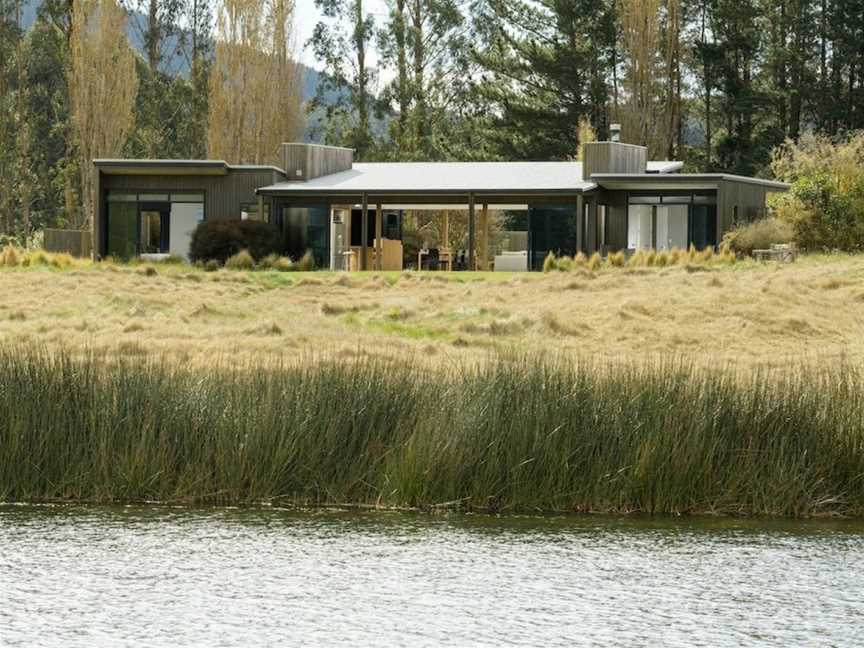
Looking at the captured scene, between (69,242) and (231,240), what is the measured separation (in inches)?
204

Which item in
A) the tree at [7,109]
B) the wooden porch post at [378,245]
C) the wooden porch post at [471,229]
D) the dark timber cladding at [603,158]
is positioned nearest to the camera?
the wooden porch post at [471,229]

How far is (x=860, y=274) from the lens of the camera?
20719 millimetres

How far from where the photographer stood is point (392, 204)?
2958 cm

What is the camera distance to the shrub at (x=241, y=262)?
25.9m

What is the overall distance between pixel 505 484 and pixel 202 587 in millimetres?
2252

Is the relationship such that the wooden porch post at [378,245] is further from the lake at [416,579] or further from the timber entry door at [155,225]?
the lake at [416,579]

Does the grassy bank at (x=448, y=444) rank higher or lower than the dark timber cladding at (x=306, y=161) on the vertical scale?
lower

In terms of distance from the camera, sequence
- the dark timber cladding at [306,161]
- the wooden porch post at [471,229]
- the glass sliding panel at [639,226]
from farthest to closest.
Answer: the dark timber cladding at [306,161], the glass sliding panel at [639,226], the wooden porch post at [471,229]

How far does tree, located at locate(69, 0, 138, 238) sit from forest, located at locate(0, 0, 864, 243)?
1.5 inches

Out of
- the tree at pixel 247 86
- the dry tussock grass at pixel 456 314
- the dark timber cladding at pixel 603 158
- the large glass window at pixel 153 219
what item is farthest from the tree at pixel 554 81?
the dry tussock grass at pixel 456 314

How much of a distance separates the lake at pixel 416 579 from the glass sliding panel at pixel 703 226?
20419mm

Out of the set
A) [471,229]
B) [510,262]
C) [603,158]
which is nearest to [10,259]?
[471,229]

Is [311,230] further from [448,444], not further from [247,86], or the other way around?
[448,444]

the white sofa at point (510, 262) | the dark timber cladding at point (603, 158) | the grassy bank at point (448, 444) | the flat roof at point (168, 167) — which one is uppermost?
the dark timber cladding at point (603, 158)
